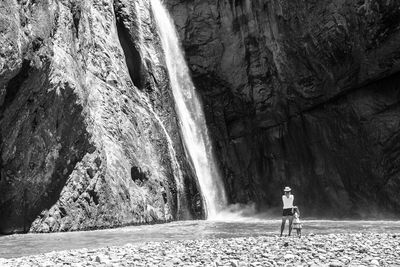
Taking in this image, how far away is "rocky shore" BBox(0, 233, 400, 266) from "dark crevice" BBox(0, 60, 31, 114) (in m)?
9.10

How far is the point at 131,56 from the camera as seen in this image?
105ft

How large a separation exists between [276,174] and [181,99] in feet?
29.1

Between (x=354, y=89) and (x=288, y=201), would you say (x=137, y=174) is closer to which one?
(x=288, y=201)

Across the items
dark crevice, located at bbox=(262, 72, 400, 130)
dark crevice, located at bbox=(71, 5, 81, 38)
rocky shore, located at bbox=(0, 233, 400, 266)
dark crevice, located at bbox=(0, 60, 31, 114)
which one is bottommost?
rocky shore, located at bbox=(0, 233, 400, 266)

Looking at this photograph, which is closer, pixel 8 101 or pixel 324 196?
pixel 8 101

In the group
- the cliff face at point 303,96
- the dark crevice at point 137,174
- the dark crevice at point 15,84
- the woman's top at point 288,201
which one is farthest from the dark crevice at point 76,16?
the woman's top at point 288,201

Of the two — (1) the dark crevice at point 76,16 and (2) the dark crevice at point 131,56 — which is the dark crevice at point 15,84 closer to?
(1) the dark crevice at point 76,16

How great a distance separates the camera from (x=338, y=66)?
33250 mm

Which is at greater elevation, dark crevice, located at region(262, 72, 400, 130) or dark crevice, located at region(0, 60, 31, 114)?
dark crevice, located at region(262, 72, 400, 130)

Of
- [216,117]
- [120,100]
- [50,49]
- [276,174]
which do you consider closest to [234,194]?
[276,174]

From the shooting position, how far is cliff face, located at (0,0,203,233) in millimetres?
20391

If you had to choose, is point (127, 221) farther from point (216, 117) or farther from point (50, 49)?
point (216, 117)

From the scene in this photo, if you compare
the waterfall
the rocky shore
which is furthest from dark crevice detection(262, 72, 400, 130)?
the rocky shore

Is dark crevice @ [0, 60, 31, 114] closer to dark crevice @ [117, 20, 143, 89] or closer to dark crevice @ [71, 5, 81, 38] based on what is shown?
dark crevice @ [71, 5, 81, 38]
